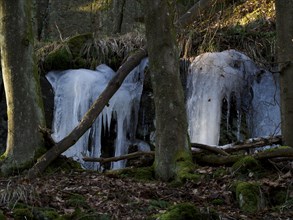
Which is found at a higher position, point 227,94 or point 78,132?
point 227,94

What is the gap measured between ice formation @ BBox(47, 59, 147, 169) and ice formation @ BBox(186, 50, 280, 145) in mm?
1102

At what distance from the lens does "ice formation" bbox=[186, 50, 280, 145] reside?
363 inches

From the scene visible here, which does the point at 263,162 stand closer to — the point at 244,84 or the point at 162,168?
the point at 162,168

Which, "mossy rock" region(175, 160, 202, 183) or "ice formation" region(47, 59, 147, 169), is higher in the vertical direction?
"ice formation" region(47, 59, 147, 169)

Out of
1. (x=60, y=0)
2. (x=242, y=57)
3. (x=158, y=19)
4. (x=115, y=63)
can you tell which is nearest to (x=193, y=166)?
(x=158, y=19)

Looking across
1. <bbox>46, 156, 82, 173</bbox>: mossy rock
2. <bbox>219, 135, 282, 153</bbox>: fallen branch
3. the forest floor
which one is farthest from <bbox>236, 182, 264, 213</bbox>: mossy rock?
<bbox>46, 156, 82, 173</bbox>: mossy rock

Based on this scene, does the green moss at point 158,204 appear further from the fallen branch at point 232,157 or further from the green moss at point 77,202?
the fallen branch at point 232,157

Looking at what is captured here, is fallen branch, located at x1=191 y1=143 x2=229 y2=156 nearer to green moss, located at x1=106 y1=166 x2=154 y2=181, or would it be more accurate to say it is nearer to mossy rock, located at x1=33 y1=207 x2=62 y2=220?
green moss, located at x1=106 y1=166 x2=154 y2=181

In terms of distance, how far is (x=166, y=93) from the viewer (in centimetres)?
615

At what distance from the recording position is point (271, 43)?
973 centimetres

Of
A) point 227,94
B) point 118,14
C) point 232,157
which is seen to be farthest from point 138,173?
point 118,14

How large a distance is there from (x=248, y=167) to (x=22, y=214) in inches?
105

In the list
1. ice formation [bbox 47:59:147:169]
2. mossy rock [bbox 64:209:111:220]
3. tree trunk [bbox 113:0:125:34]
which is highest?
tree trunk [bbox 113:0:125:34]

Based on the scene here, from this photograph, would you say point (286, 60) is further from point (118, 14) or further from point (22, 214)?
point (118, 14)
